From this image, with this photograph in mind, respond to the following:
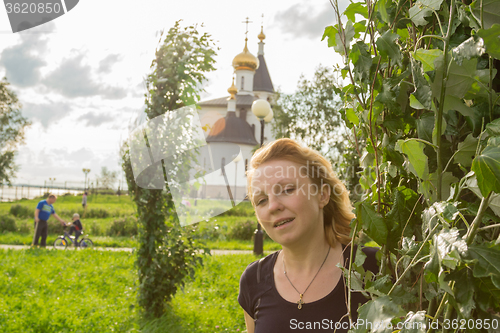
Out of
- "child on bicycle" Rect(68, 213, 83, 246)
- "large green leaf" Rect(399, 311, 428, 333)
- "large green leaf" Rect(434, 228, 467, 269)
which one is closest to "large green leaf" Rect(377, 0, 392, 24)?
"large green leaf" Rect(434, 228, 467, 269)

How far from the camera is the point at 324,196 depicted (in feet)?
6.40

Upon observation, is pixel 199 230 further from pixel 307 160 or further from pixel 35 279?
pixel 35 279

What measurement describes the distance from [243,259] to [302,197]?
8.47 metres

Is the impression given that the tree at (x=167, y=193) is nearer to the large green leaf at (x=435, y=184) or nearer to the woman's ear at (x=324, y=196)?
the woman's ear at (x=324, y=196)

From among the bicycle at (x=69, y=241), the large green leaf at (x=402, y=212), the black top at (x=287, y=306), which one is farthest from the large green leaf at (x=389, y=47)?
the bicycle at (x=69, y=241)

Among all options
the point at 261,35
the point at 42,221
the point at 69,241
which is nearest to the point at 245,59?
the point at 261,35

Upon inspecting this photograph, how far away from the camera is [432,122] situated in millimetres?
659

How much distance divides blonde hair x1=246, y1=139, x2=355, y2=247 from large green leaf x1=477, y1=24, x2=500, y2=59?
1332 millimetres

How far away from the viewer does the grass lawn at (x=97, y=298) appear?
4906mm

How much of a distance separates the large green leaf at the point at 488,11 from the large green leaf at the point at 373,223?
40cm

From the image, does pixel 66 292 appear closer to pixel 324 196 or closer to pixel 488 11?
pixel 324 196

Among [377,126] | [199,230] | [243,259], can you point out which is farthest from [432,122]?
[243,259]

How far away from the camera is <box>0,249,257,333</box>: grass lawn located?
16.1 ft

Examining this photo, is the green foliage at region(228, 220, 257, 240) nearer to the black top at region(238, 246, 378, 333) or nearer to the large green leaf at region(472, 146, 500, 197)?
the black top at region(238, 246, 378, 333)
